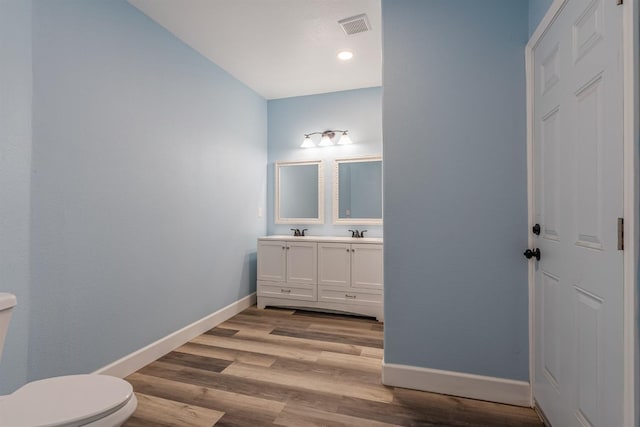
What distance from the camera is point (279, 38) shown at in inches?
105

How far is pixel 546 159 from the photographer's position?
5.20ft

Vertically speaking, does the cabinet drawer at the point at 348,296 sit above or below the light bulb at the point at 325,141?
below

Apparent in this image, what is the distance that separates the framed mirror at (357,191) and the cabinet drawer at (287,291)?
0.85 meters

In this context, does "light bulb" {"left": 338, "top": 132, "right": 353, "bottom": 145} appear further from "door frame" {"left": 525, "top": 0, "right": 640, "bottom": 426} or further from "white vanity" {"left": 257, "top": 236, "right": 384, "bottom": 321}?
"door frame" {"left": 525, "top": 0, "right": 640, "bottom": 426}

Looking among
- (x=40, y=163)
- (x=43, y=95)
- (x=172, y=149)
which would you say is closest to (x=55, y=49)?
(x=43, y=95)

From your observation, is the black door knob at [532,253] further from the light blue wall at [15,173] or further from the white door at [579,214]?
the light blue wall at [15,173]

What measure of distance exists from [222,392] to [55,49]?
2.13 m

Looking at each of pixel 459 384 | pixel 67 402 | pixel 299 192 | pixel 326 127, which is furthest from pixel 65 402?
pixel 326 127

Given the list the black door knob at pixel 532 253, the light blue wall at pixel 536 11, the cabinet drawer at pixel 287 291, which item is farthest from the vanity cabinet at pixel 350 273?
the light blue wall at pixel 536 11

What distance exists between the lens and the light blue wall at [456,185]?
1.81 metres

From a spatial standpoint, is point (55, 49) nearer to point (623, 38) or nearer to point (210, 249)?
point (210, 249)

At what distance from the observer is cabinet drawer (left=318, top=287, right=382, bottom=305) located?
326 centimetres

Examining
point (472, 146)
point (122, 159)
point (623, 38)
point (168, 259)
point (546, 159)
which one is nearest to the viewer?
point (623, 38)

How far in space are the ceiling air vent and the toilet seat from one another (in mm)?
2566
